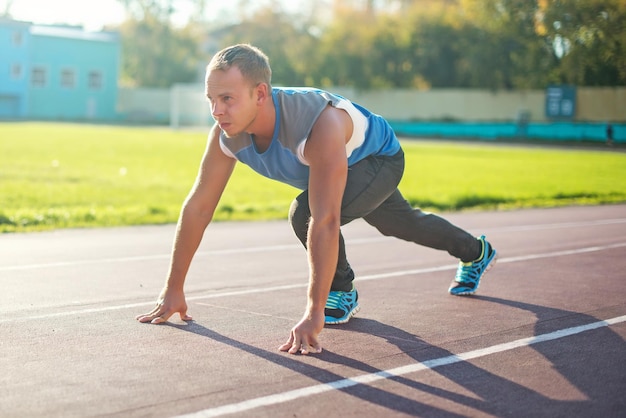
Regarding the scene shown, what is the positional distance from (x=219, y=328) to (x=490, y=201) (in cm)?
1248

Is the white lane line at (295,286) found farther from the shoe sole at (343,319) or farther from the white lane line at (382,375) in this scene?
the white lane line at (382,375)

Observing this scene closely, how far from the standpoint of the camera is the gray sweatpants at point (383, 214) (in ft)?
19.4

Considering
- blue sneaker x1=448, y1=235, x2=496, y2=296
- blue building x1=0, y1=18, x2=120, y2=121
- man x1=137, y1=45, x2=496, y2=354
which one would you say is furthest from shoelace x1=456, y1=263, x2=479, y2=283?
blue building x1=0, y1=18, x2=120, y2=121

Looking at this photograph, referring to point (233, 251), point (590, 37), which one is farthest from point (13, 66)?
point (233, 251)

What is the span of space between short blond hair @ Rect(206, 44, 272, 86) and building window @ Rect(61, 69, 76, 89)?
78.0 metres

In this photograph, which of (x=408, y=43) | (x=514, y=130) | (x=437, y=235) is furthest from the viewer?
(x=408, y=43)

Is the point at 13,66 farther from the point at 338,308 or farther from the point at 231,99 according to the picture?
the point at 231,99

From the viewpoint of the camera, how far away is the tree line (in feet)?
183

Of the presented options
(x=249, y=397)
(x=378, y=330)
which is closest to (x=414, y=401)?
(x=249, y=397)

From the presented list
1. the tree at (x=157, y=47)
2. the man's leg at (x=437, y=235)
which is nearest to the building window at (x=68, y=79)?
the tree at (x=157, y=47)

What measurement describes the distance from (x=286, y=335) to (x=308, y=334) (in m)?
0.66

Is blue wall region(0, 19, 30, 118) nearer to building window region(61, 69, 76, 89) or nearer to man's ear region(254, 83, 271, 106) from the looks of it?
building window region(61, 69, 76, 89)

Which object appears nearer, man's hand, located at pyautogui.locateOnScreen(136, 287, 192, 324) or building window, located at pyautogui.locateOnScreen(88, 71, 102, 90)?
man's hand, located at pyautogui.locateOnScreen(136, 287, 192, 324)

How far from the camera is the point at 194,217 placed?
5922 mm
